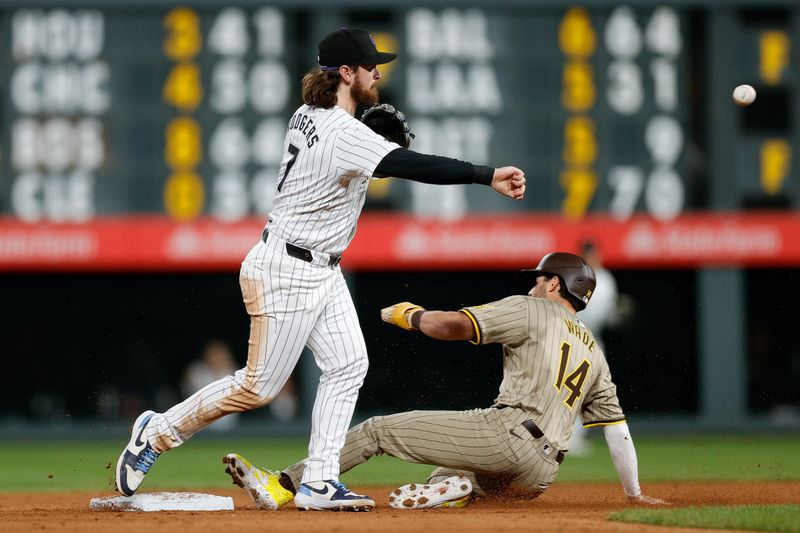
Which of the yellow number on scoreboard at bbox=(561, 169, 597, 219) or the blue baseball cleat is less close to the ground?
the yellow number on scoreboard at bbox=(561, 169, 597, 219)

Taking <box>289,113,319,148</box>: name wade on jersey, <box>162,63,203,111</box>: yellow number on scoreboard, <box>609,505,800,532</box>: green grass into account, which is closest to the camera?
<box>609,505,800,532</box>: green grass

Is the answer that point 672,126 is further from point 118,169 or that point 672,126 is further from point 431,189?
point 118,169

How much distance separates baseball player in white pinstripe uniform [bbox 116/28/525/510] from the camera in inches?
222

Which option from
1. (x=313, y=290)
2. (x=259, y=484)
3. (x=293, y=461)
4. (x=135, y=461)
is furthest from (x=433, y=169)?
(x=293, y=461)

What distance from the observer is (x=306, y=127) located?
5723 millimetres

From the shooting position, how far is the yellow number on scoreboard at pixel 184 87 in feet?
45.3

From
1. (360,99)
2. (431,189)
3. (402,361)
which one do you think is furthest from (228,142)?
(360,99)

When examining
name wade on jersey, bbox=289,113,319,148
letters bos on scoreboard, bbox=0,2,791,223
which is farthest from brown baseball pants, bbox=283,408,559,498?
letters bos on scoreboard, bbox=0,2,791,223

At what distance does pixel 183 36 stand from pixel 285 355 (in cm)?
883

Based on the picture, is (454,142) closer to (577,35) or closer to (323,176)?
(577,35)

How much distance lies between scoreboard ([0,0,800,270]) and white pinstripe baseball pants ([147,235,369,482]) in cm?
778

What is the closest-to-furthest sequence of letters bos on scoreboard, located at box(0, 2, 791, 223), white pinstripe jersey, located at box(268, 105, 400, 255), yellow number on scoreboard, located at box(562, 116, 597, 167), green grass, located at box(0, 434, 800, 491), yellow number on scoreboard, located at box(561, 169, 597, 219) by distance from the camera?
white pinstripe jersey, located at box(268, 105, 400, 255) < green grass, located at box(0, 434, 800, 491) < letters bos on scoreboard, located at box(0, 2, 791, 223) < yellow number on scoreboard, located at box(562, 116, 597, 167) < yellow number on scoreboard, located at box(561, 169, 597, 219)

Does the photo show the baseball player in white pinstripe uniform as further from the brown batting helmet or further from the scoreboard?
the scoreboard

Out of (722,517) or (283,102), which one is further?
(283,102)
